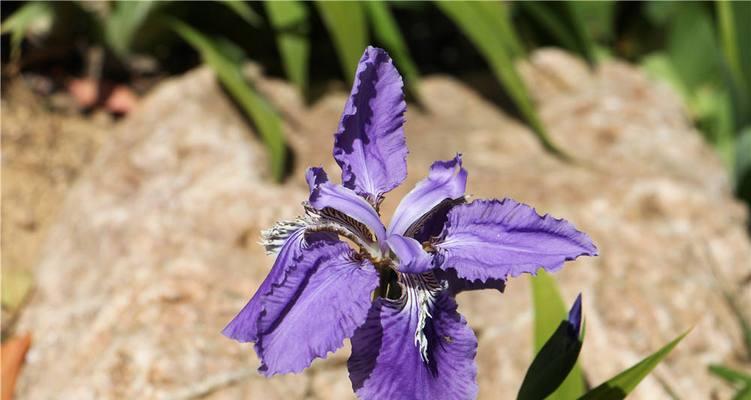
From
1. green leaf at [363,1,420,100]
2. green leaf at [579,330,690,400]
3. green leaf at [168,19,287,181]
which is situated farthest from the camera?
green leaf at [363,1,420,100]

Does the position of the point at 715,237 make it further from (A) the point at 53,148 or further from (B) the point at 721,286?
(A) the point at 53,148

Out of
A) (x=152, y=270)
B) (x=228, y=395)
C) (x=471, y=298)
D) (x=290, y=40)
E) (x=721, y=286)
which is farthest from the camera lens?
(x=290, y=40)

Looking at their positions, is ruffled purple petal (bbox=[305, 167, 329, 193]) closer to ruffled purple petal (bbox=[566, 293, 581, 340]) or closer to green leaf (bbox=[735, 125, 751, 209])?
ruffled purple petal (bbox=[566, 293, 581, 340])

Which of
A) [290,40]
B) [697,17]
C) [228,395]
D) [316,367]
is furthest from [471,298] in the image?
[697,17]

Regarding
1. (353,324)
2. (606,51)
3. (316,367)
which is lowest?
(353,324)

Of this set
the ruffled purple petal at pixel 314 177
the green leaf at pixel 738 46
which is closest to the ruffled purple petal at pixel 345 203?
the ruffled purple petal at pixel 314 177

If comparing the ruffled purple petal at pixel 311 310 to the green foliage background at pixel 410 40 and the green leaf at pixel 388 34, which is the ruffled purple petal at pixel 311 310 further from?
the green leaf at pixel 388 34

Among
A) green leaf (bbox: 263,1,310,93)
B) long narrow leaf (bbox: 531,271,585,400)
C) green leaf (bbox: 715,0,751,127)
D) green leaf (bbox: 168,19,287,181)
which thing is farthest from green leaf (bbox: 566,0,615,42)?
long narrow leaf (bbox: 531,271,585,400)
